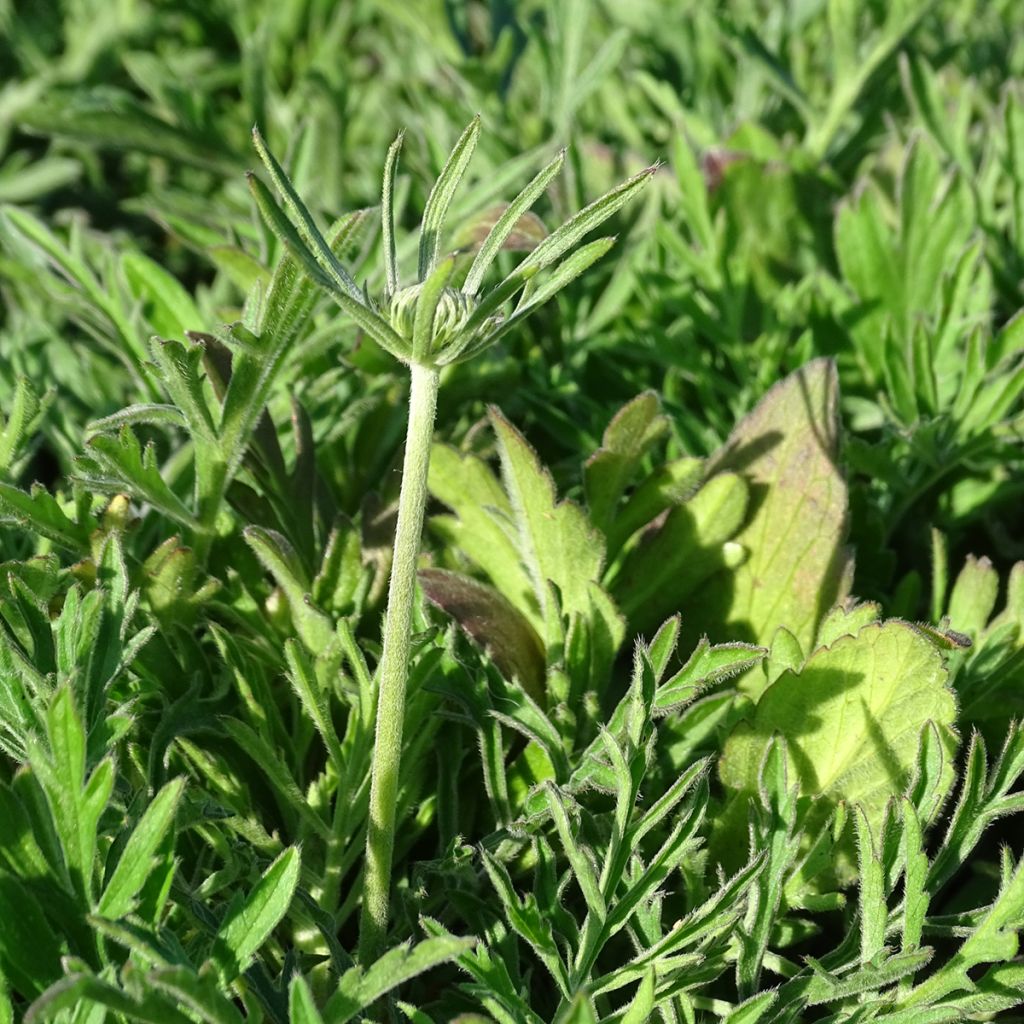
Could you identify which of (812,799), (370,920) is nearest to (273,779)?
(370,920)

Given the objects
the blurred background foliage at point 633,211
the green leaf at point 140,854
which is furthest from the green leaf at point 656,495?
the green leaf at point 140,854

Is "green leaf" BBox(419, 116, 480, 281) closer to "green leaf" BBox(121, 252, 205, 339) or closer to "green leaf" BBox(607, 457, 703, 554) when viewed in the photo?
"green leaf" BBox(607, 457, 703, 554)

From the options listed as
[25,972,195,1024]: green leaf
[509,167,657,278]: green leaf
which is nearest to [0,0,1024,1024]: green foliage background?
→ [25,972,195,1024]: green leaf

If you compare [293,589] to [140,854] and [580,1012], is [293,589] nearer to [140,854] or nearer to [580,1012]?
[140,854]

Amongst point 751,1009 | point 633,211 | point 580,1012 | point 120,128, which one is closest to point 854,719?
point 751,1009

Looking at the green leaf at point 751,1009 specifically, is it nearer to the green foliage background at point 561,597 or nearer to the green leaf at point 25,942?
the green foliage background at point 561,597

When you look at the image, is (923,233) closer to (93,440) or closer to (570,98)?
(570,98)
